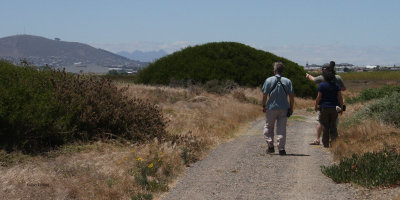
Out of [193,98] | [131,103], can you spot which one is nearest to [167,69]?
[193,98]

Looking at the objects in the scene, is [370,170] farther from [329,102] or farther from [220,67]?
[220,67]

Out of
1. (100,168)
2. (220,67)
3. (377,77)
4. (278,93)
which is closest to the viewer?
(100,168)

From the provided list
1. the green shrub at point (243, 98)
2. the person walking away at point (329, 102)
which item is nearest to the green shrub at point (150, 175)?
the person walking away at point (329, 102)

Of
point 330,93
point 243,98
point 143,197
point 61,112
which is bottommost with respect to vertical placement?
point 143,197

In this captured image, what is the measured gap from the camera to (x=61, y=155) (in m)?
9.88

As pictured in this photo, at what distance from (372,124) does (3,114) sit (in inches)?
326

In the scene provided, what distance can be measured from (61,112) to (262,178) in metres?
4.39

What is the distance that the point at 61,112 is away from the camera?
10.6 meters

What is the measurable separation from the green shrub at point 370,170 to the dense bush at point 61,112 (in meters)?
4.58

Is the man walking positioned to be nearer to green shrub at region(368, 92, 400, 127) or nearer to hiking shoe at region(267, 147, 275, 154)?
hiking shoe at region(267, 147, 275, 154)

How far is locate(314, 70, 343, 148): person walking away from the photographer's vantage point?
39.5 ft

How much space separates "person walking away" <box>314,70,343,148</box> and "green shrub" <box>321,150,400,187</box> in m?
3.10

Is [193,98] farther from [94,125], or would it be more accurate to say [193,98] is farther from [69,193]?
[69,193]

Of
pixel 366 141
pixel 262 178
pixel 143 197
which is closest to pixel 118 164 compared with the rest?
pixel 143 197
